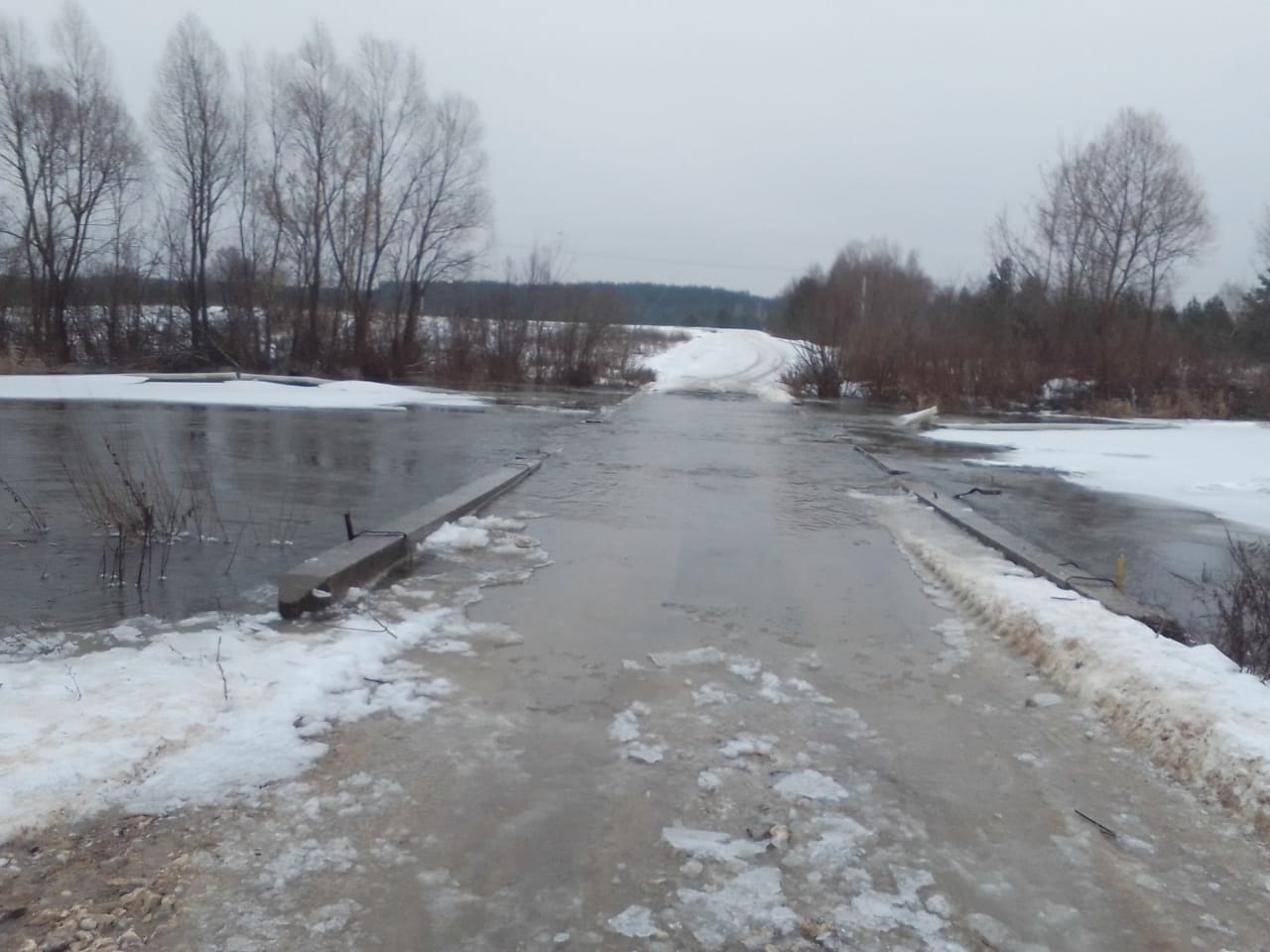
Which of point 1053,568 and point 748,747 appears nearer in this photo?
point 748,747

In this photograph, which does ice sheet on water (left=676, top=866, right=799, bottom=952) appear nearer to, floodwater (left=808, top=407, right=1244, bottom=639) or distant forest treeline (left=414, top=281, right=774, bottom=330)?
floodwater (left=808, top=407, right=1244, bottom=639)

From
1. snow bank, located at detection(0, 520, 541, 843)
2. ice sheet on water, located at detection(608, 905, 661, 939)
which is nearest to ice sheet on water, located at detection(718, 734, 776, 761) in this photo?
ice sheet on water, located at detection(608, 905, 661, 939)

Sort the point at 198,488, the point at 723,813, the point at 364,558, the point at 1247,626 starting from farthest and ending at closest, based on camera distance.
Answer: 1. the point at 198,488
2. the point at 364,558
3. the point at 1247,626
4. the point at 723,813

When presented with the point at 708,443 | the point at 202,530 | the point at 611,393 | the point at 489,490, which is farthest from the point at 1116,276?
the point at 202,530

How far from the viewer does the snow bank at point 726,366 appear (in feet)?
140

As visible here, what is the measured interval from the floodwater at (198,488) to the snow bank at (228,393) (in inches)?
87.0

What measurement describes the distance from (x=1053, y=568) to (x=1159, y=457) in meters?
12.4

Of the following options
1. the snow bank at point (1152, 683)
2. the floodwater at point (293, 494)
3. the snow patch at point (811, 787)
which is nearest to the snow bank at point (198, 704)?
the floodwater at point (293, 494)

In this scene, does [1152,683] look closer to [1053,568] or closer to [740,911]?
[1053,568]

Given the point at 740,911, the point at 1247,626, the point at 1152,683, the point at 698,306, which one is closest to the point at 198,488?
the point at 740,911

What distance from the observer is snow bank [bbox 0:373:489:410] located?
2366 cm

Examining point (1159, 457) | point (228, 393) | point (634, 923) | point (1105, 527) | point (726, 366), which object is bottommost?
point (634, 923)

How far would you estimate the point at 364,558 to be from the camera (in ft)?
23.4

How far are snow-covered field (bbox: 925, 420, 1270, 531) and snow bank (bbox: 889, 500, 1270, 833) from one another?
6.07 meters
